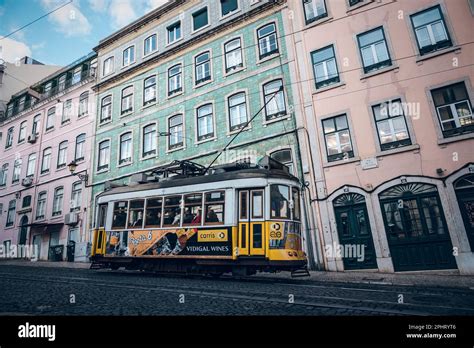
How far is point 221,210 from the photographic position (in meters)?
8.41

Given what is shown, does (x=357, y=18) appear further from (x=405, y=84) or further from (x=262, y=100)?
(x=262, y=100)

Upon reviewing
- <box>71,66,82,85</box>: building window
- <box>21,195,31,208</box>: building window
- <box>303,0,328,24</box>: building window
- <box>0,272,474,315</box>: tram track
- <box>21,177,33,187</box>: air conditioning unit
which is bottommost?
<box>0,272,474,315</box>: tram track

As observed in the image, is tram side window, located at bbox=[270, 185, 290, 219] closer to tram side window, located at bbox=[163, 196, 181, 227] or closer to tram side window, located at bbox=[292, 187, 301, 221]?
tram side window, located at bbox=[292, 187, 301, 221]

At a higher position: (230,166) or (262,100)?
(262,100)

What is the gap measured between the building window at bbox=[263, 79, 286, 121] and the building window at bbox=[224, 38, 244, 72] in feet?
7.77

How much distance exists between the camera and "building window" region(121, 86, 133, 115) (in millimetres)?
19219

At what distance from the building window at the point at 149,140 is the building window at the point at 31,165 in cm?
1223

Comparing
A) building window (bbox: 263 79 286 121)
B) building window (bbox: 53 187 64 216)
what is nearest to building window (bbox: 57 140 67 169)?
building window (bbox: 53 187 64 216)

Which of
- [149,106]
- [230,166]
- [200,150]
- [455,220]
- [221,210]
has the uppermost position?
[149,106]

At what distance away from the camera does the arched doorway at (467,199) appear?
9.20 m

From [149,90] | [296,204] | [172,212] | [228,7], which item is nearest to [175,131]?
[149,90]

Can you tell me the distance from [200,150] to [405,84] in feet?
32.7

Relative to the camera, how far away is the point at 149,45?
19156 millimetres
